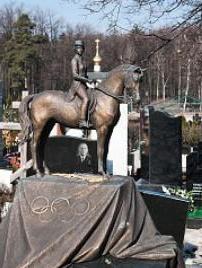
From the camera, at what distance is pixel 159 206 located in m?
8.31

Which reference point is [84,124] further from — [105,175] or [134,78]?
[134,78]

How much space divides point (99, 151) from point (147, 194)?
1308mm

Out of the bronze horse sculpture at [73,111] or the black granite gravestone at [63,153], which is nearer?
the bronze horse sculpture at [73,111]

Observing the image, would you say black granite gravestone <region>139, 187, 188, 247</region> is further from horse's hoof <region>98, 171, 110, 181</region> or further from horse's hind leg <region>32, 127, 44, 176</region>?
horse's hind leg <region>32, 127, 44, 176</region>

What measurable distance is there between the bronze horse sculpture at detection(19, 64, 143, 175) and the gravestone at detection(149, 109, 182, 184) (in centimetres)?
526

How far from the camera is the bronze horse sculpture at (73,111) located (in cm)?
707

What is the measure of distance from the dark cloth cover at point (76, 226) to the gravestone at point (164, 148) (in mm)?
5954

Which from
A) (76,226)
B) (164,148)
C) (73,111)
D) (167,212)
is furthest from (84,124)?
(164,148)

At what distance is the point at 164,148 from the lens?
1284 centimetres

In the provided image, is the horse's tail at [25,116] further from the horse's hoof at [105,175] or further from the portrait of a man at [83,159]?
the portrait of a man at [83,159]

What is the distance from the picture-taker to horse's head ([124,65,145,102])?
6.95 metres

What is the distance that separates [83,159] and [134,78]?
5832 mm

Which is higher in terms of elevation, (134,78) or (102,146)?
(134,78)

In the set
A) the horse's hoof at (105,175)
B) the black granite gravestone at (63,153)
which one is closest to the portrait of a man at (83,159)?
the black granite gravestone at (63,153)
